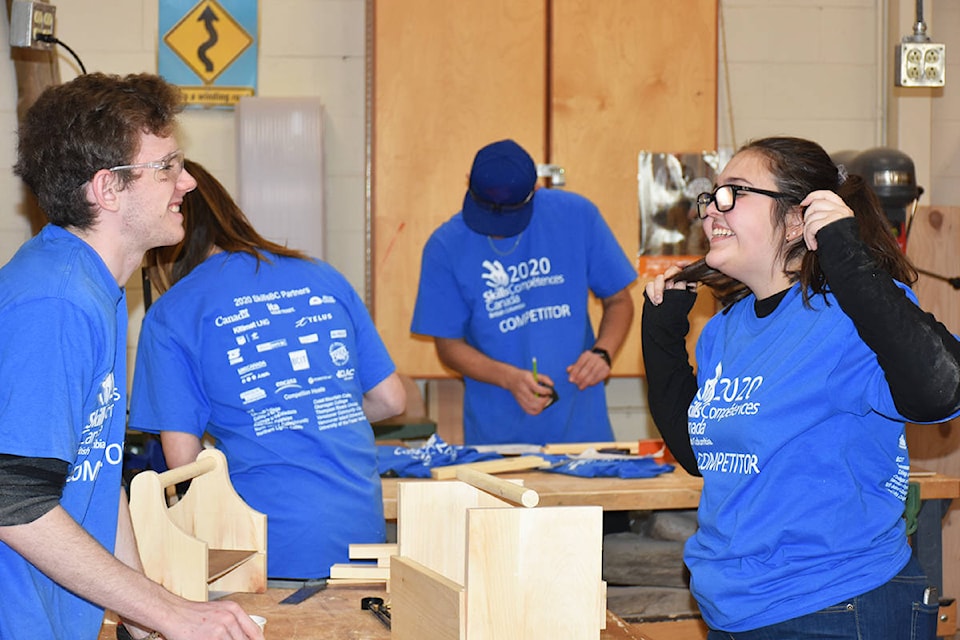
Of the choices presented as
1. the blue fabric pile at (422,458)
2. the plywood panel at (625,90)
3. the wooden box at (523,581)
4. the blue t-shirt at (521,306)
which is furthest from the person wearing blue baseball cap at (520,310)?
the wooden box at (523,581)

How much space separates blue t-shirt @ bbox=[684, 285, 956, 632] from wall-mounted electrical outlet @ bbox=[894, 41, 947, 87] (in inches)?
127

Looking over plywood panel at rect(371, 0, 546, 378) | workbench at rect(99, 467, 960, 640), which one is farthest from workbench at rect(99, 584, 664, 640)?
plywood panel at rect(371, 0, 546, 378)

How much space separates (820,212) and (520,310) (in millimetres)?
2070

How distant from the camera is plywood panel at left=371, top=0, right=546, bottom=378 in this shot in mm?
4715

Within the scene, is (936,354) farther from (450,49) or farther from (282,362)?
(450,49)

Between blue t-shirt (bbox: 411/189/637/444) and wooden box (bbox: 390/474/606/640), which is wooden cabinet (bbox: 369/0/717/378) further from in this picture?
wooden box (bbox: 390/474/606/640)

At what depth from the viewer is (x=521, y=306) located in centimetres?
385

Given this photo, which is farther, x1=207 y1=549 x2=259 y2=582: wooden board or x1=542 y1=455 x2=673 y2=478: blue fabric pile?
x1=542 y1=455 x2=673 y2=478: blue fabric pile

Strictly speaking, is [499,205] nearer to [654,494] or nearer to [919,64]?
[654,494]

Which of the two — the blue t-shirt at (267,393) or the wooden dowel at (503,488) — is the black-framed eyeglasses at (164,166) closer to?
the blue t-shirt at (267,393)

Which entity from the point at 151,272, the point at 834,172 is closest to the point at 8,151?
the point at 151,272

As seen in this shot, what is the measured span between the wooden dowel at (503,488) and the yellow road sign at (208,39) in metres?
3.71

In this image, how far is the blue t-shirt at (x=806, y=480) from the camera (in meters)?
1.76

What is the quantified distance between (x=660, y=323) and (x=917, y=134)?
3.68 meters
